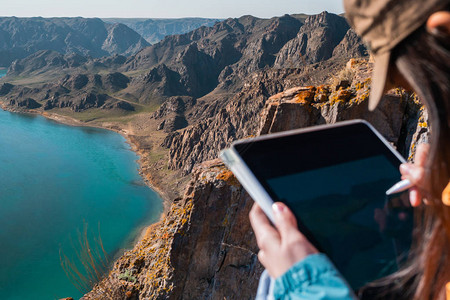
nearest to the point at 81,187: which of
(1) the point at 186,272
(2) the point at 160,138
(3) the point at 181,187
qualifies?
(3) the point at 181,187

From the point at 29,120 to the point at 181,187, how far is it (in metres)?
58.5

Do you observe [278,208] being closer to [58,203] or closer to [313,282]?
[313,282]

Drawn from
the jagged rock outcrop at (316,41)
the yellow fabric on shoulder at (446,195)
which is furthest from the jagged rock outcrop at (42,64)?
the yellow fabric on shoulder at (446,195)

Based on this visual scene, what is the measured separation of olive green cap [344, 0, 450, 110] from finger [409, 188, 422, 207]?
0.64 meters

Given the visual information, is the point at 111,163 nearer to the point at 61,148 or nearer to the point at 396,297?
the point at 61,148

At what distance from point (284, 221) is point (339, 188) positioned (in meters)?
0.54

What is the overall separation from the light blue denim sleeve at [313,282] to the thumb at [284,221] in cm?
12

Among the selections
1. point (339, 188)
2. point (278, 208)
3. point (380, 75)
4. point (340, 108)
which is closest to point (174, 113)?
point (340, 108)

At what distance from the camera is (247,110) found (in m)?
47.6

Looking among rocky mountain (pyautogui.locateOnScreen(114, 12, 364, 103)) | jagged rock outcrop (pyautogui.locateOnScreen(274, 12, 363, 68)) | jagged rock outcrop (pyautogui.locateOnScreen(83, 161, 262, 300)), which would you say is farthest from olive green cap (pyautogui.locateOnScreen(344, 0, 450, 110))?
jagged rock outcrop (pyautogui.locateOnScreen(274, 12, 363, 68))

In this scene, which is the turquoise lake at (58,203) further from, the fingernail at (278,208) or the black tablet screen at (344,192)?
the fingernail at (278,208)

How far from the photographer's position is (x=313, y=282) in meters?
1.18

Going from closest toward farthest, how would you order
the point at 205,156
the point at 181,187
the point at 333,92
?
the point at 333,92 < the point at 181,187 < the point at 205,156

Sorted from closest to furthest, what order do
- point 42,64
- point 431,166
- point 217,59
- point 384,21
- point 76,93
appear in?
1. point 384,21
2. point 431,166
3. point 76,93
4. point 217,59
5. point 42,64
